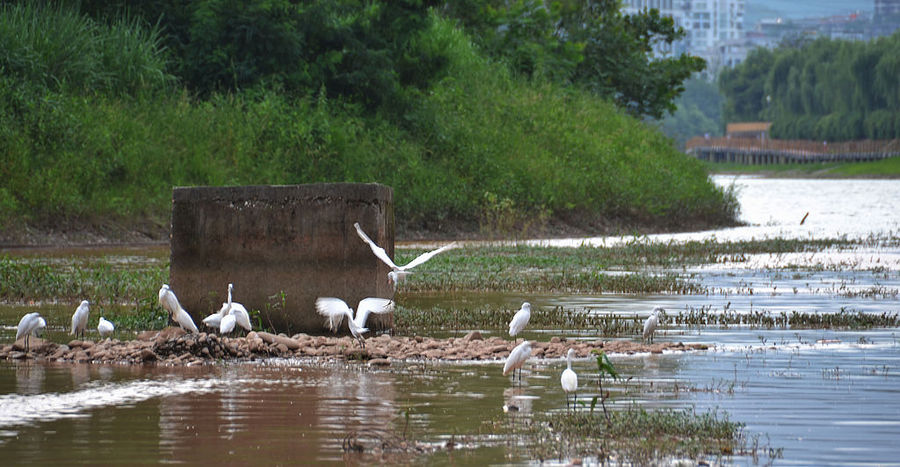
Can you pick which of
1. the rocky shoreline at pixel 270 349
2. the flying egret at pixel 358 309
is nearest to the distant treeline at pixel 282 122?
the rocky shoreline at pixel 270 349

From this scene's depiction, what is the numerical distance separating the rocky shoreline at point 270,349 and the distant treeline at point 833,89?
10780 cm

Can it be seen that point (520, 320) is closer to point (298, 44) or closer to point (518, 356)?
point (518, 356)

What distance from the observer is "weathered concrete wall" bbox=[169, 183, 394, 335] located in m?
14.2

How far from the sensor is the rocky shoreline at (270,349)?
1234 centimetres

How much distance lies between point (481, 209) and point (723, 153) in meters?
132

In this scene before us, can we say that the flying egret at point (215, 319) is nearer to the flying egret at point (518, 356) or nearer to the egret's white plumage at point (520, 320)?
the egret's white plumage at point (520, 320)

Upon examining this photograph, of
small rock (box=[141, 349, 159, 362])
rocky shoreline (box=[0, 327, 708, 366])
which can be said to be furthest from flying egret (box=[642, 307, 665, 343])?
small rock (box=[141, 349, 159, 362])

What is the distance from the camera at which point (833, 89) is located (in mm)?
129500

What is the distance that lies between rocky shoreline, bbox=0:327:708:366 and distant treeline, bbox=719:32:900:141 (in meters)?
108

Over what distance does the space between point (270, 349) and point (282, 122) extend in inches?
872

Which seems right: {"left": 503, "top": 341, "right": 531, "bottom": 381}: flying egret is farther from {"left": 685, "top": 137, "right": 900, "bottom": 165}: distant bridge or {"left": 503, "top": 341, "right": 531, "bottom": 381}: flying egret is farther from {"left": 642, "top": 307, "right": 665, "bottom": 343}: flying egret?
{"left": 685, "top": 137, "right": 900, "bottom": 165}: distant bridge

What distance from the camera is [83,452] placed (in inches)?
322

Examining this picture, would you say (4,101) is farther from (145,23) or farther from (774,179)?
(774,179)

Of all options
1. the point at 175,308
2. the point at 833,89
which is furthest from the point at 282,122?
the point at 833,89
